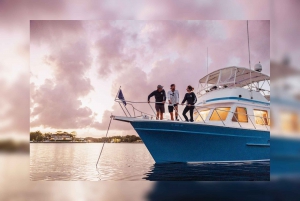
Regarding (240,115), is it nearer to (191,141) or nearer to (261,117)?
(261,117)

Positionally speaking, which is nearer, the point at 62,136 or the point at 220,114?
the point at 62,136

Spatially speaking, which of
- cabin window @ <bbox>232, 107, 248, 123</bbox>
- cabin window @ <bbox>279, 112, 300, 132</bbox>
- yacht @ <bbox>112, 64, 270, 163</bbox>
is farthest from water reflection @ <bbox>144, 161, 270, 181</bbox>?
cabin window @ <bbox>279, 112, 300, 132</bbox>

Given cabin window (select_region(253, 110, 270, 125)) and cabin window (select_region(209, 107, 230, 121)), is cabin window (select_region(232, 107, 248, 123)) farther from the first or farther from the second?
cabin window (select_region(253, 110, 270, 125))

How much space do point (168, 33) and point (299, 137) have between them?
2.87 metres

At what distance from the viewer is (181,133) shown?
573 centimetres

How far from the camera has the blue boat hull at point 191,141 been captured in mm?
5723

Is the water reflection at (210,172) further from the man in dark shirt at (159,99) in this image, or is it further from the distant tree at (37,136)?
the distant tree at (37,136)

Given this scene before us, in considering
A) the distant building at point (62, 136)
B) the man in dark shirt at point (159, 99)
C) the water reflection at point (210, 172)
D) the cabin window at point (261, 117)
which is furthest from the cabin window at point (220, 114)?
the distant building at point (62, 136)

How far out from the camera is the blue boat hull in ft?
18.8

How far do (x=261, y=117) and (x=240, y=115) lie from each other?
2.10 feet

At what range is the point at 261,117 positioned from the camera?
6828 mm

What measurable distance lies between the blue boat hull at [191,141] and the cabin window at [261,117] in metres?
0.79

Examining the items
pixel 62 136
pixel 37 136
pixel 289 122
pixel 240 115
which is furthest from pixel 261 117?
pixel 37 136

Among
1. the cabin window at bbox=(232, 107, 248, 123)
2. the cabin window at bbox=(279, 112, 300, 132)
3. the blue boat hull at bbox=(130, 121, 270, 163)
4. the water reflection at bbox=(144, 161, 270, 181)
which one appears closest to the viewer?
the cabin window at bbox=(279, 112, 300, 132)
